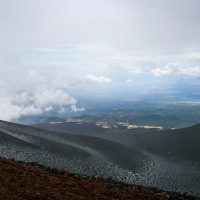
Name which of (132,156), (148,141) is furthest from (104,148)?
(148,141)

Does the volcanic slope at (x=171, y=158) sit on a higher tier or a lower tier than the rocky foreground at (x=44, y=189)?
lower

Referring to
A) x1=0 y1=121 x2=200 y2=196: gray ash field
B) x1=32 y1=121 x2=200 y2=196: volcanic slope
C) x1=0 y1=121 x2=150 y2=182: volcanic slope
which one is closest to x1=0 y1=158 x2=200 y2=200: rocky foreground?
x1=32 y1=121 x2=200 y2=196: volcanic slope

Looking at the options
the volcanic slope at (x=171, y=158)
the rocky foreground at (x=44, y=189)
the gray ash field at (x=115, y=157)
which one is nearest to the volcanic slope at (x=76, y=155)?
the gray ash field at (x=115, y=157)

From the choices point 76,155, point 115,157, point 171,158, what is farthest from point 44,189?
point 171,158

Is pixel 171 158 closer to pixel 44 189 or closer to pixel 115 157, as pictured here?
pixel 115 157

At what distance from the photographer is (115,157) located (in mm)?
44062

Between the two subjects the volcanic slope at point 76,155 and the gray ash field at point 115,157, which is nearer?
the gray ash field at point 115,157

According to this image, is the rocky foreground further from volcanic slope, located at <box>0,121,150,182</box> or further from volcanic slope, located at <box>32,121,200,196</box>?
volcanic slope, located at <box>0,121,150,182</box>

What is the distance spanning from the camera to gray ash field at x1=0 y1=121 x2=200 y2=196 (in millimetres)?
33688

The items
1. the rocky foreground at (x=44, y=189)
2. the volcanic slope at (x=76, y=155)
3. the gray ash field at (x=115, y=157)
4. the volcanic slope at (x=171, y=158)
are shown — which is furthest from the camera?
the volcanic slope at (x=76, y=155)

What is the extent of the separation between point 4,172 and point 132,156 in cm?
2845

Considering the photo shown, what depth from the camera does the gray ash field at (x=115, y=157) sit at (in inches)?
1326

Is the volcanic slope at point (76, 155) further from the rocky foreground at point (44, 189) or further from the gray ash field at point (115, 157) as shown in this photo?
the rocky foreground at point (44, 189)

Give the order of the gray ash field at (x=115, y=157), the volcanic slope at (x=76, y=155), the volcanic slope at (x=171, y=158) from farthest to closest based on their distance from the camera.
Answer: the volcanic slope at (x=76, y=155)
the gray ash field at (x=115, y=157)
the volcanic slope at (x=171, y=158)
